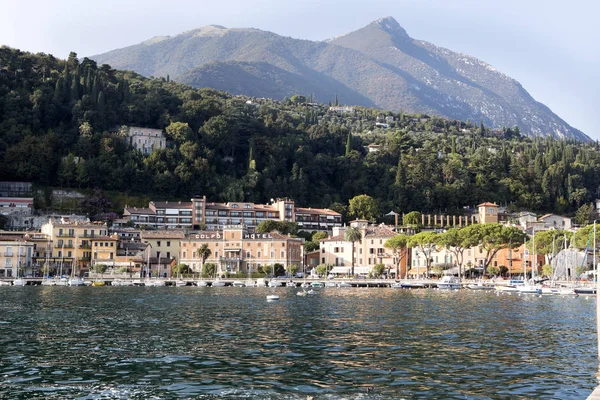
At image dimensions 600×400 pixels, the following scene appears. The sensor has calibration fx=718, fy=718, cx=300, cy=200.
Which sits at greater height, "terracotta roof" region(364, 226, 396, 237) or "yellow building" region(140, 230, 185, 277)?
"terracotta roof" region(364, 226, 396, 237)

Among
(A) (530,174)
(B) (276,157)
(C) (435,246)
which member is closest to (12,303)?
(C) (435,246)

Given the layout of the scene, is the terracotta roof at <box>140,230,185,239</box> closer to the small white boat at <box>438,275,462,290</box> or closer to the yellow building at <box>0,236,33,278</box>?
the yellow building at <box>0,236,33,278</box>

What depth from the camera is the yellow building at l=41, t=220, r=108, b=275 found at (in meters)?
108

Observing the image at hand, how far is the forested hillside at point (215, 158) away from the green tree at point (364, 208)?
4.73 metres

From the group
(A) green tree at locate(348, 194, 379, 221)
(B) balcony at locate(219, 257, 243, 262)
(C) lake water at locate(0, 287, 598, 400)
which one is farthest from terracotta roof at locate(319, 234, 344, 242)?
(C) lake water at locate(0, 287, 598, 400)

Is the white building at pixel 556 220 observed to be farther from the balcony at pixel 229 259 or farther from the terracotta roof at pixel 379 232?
the balcony at pixel 229 259

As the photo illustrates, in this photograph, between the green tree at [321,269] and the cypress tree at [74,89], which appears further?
the cypress tree at [74,89]

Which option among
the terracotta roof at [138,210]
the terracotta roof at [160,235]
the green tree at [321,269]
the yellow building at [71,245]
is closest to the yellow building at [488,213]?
the green tree at [321,269]

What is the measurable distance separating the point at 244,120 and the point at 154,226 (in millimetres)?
44062

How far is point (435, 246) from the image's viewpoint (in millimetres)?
107062

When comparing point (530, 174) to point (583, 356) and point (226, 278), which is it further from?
point (583, 356)

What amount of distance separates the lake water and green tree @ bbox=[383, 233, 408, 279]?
55.6 meters

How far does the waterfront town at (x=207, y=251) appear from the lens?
346 ft

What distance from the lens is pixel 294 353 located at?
3161cm
